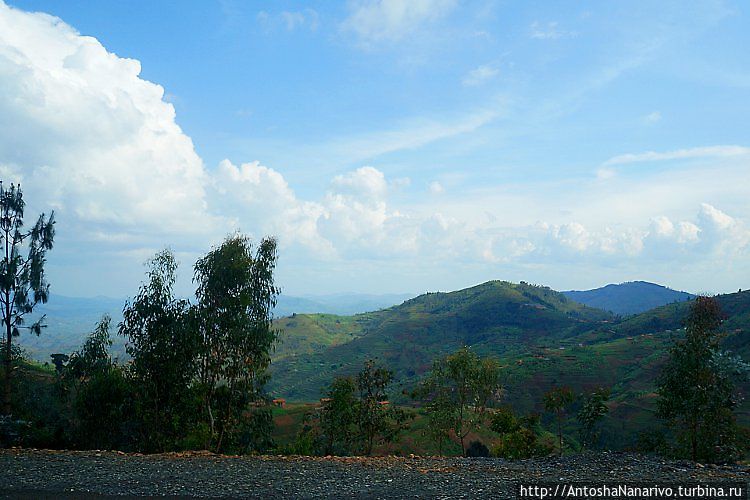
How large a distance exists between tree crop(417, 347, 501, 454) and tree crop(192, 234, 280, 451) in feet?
55.2

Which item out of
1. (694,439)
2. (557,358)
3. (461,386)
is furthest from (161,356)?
(557,358)

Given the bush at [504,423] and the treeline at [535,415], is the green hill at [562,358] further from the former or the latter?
the bush at [504,423]

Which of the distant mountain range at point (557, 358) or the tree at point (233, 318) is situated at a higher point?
the tree at point (233, 318)

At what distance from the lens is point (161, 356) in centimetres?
2808

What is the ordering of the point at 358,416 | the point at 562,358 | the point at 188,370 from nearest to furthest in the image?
the point at 188,370, the point at 358,416, the point at 562,358

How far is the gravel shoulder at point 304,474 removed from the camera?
12.8 m

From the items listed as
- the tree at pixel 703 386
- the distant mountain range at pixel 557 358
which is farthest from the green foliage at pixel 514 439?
the distant mountain range at pixel 557 358

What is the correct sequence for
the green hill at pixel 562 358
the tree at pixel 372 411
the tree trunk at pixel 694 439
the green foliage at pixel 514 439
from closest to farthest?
the tree trunk at pixel 694 439 < the green foliage at pixel 514 439 < the tree at pixel 372 411 < the green hill at pixel 562 358

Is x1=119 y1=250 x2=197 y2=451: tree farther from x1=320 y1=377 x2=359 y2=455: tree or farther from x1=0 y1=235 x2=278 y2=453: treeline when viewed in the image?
x1=320 y1=377 x2=359 y2=455: tree

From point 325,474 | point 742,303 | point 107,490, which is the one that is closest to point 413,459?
point 325,474

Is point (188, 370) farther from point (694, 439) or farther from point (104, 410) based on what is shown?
point (694, 439)

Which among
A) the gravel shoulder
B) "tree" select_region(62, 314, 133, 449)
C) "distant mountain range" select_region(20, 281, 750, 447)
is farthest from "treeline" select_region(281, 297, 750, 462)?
"tree" select_region(62, 314, 133, 449)

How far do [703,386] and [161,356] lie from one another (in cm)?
2850

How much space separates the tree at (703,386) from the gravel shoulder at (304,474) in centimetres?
996
